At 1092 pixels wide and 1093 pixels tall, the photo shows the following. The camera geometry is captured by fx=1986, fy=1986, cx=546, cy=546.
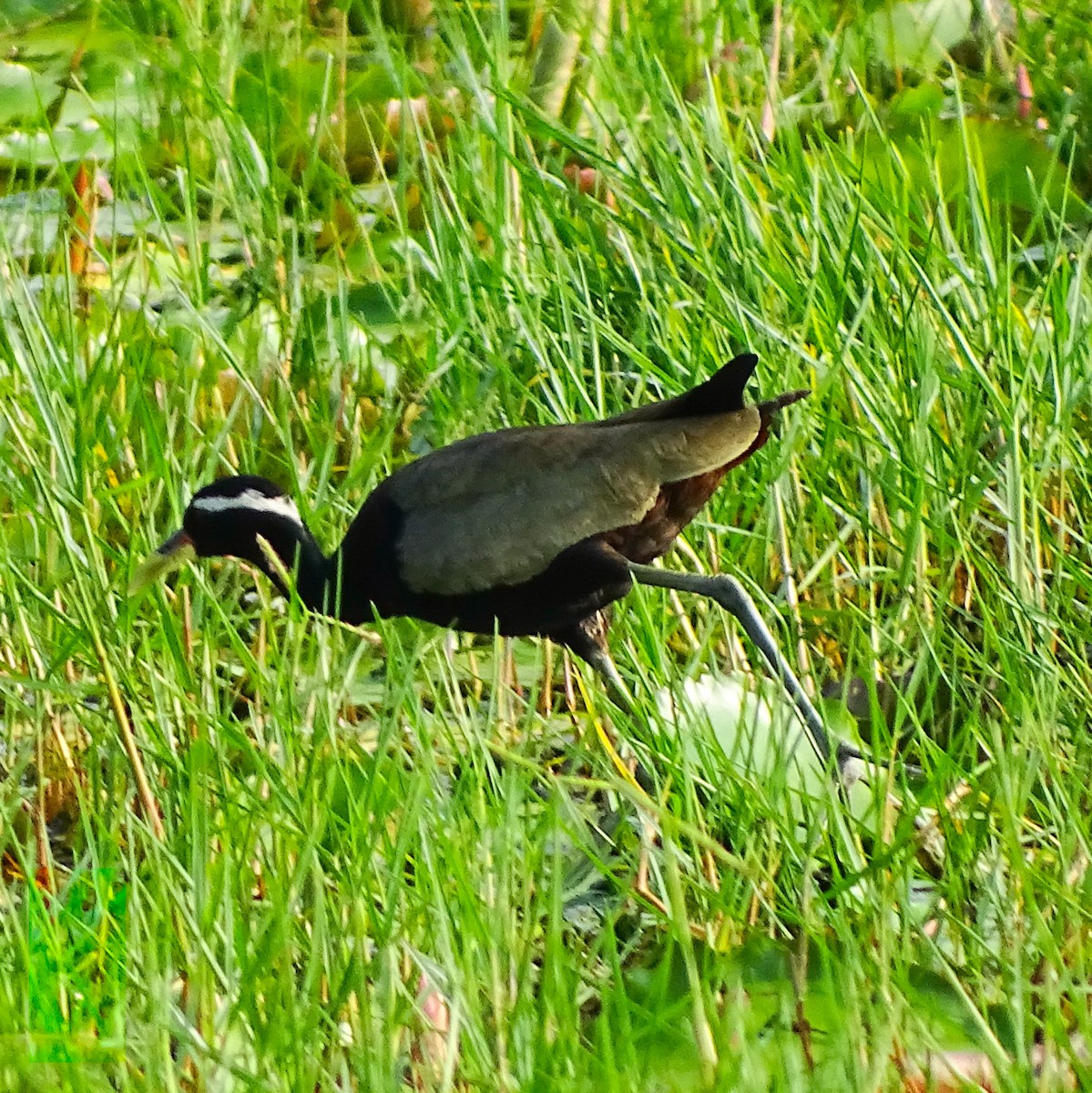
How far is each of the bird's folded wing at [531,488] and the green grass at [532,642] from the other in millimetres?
120

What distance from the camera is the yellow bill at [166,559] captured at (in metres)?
2.58

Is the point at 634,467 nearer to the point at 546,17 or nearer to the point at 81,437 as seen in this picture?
the point at 81,437

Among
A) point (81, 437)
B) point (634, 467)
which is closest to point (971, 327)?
point (634, 467)

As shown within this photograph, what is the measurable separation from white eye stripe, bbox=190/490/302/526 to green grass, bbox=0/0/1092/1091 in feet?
0.20

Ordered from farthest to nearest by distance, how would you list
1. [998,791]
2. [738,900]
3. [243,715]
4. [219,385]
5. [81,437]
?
Answer: [219,385] < [243,715] < [81,437] < [738,900] < [998,791]

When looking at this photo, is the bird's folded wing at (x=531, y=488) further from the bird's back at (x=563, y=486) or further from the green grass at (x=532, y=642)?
the green grass at (x=532, y=642)

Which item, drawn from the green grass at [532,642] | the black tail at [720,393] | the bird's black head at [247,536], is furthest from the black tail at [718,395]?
the bird's black head at [247,536]

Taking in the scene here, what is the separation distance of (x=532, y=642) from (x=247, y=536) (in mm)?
594

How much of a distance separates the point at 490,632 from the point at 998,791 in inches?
40.6

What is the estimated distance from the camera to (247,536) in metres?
2.66

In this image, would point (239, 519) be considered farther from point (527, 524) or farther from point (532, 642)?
point (532, 642)

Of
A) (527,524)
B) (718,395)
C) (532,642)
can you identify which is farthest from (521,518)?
(532,642)

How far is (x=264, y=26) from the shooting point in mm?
3762

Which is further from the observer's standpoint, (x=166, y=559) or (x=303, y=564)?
(x=303, y=564)
